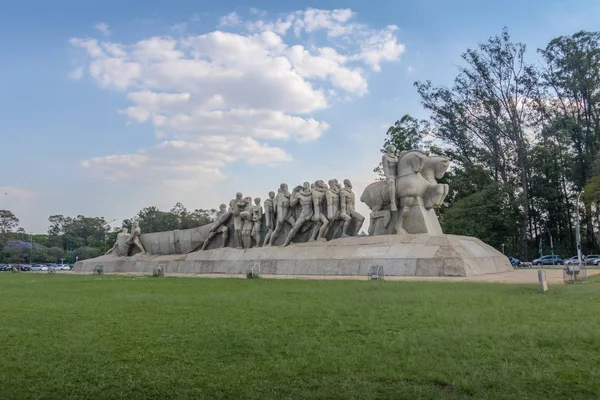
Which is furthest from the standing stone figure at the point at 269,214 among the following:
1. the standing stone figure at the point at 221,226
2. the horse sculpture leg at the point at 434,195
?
the horse sculpture leg at the point at 434,195

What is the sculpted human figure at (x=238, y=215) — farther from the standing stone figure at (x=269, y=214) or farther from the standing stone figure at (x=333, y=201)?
the standing stone figure at (x=333, y=201)

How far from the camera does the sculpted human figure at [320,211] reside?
18266 mm

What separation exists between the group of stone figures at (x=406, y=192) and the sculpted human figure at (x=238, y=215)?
6360mm

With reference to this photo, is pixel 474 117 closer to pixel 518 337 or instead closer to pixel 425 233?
pixel 425 233

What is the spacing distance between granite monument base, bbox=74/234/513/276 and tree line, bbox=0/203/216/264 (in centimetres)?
4072

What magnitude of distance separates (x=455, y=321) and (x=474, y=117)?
31.2 m

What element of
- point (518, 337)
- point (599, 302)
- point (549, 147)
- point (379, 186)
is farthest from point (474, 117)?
point (518, 337)

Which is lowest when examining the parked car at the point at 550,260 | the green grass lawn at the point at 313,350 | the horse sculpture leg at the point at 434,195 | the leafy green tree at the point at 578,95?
the parked car at the point at 550,260

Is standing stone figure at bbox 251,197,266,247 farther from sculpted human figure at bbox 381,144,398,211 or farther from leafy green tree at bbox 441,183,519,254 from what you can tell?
leafy green tree at bbox 441,183,519,254

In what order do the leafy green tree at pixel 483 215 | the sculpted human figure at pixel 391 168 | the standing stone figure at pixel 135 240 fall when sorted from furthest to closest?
the leafy green tree at pixel 483 215, the standing stone figure at pixel 135 240, the sculpted human figure at pixel 391 168

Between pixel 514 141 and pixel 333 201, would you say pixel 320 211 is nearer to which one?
pixel 333 201

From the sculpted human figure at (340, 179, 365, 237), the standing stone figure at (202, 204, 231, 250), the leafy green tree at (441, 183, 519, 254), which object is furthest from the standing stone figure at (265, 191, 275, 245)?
the leafy green tree at (441, 183, 519, 254)

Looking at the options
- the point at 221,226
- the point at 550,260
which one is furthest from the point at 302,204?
the point at 550,260

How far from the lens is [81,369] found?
166 inches
